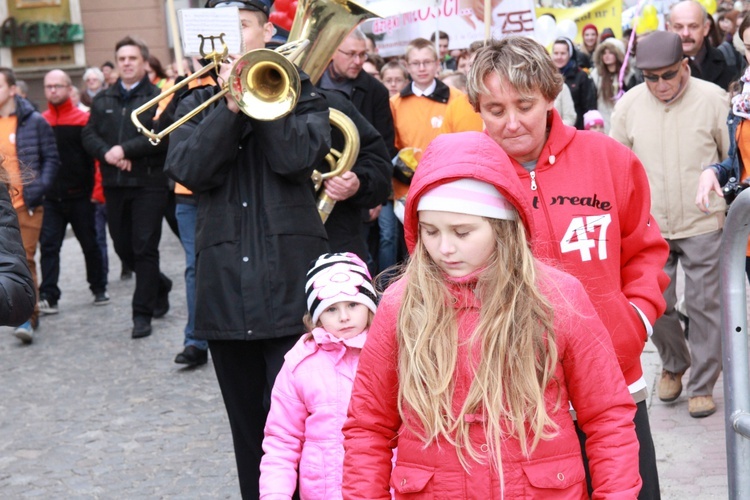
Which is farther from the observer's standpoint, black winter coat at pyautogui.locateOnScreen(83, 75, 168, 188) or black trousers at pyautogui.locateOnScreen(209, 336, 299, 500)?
black winter coat at pyautogui.locateOnScreen(83, 75, 168, 188)

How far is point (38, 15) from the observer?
26297 mm

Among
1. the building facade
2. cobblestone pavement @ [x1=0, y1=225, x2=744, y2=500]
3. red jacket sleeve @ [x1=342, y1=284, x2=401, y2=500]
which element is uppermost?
the building facade

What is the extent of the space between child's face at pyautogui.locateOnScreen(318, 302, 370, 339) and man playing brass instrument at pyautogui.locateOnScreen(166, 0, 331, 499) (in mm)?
427

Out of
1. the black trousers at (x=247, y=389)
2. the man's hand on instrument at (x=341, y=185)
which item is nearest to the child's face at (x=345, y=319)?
the black trousers at (x=247, y=389)

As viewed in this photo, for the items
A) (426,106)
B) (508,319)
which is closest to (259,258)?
(508,319)

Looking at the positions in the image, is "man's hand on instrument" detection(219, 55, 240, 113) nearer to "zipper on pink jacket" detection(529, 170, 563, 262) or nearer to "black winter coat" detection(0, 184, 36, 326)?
"black winter coat" detection(0, 184, 36, 326)

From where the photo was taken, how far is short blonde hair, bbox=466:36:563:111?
2.96 metres

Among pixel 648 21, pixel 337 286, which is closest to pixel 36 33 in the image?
pixel 648 21

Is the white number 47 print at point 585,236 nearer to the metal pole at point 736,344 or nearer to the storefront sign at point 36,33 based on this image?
the metal pole at point 736,344

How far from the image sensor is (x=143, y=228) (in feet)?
27.8

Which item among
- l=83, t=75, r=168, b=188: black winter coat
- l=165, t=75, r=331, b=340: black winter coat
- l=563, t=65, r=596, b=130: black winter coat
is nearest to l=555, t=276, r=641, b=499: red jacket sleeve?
l=165, t=75, r=331, b=340: black winter coat

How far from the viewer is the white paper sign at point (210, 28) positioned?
3859mm

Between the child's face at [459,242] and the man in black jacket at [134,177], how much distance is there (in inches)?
236

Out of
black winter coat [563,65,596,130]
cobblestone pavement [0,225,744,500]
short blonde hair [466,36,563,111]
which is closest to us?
short blonde hair [466,36,563,111]
